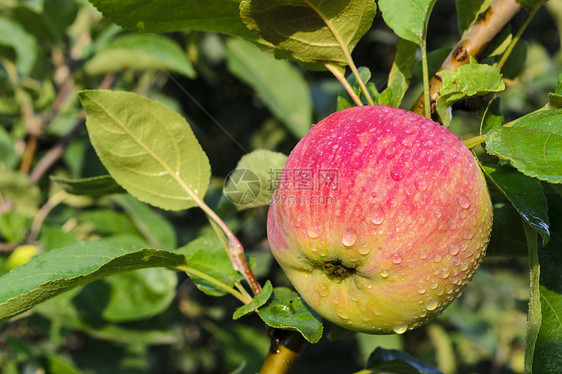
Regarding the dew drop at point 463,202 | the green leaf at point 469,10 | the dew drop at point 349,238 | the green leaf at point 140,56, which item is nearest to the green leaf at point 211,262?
the dew drop at point 349,238

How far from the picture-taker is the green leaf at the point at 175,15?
785mm

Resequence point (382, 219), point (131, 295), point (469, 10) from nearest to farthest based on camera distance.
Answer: point (382, 219)
point (469, 10)
point (131, 295)

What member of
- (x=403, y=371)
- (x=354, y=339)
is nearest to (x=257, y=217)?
(x=354, y=339)

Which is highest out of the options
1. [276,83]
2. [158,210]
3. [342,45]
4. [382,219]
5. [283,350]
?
[342,45]

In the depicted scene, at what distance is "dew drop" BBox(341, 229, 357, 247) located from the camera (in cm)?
62

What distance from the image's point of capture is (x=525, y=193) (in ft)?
2.27

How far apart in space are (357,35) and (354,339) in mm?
2849

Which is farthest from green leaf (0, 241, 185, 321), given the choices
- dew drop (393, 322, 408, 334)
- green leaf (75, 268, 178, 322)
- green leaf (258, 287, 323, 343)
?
green leaf (75, 268, 178, 322)

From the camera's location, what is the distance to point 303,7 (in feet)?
2.36

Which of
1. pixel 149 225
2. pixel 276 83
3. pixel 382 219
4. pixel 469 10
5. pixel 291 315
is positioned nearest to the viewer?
pixel 382 219

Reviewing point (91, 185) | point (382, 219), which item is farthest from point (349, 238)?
point (91, 185)

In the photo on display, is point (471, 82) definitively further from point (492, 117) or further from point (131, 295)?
point (131, 295)

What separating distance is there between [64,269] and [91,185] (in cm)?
27

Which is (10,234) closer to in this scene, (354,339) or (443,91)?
(443,91)
